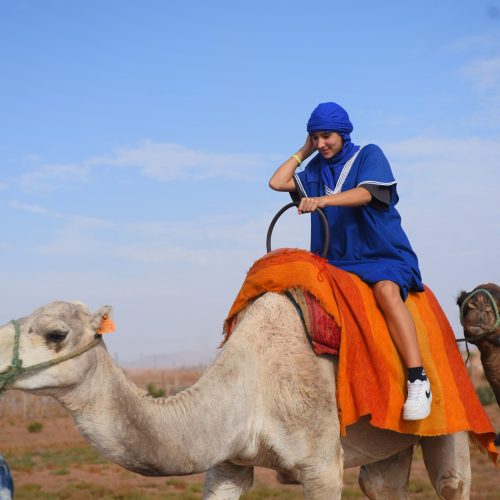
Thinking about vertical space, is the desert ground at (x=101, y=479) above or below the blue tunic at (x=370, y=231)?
below

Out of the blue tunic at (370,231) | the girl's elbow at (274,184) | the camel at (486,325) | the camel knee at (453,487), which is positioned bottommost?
the camel knee at (453,487)

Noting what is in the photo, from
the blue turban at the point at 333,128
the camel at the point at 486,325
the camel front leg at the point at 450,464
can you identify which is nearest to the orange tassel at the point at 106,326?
the blue turban at the point at 333,128

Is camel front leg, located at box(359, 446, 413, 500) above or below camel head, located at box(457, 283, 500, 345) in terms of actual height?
below

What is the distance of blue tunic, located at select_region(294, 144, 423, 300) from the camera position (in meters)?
5.27

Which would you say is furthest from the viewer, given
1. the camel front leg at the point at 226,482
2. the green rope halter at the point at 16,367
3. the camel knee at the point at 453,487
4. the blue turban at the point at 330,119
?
the camel knee at the point at 453,487

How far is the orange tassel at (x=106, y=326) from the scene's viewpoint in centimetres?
383

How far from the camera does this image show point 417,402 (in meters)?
4.94

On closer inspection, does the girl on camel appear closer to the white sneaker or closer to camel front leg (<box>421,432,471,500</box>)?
the white sneaker

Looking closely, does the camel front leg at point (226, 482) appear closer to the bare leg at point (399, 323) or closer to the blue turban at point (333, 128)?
the bare leg at point (399, 323)

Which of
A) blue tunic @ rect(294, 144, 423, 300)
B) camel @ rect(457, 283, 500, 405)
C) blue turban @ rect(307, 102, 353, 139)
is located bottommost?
camel @ rect(457, 283, 500, 405)

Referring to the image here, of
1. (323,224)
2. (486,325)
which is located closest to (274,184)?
(323,224)

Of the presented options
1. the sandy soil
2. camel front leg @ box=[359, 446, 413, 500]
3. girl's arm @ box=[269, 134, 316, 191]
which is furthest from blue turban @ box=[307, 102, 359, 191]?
the sandy soil

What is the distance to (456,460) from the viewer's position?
560 centimetres

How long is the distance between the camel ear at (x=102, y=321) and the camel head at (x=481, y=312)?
3224 mm
